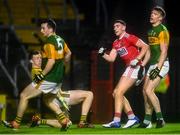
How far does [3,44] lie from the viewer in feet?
63.1

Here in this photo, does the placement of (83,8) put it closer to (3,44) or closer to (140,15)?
(140,15)

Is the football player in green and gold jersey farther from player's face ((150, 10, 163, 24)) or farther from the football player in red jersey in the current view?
the football player in red jersey

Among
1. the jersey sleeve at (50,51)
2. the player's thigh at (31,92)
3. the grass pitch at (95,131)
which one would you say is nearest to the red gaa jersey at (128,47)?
the grass pitch at (95,131)

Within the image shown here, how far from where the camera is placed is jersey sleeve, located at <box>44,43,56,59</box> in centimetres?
1278

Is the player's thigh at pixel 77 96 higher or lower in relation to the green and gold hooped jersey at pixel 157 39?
lower

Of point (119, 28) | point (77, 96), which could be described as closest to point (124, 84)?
point (77, 96)

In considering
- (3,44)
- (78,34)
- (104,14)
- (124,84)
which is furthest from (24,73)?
(124,84)

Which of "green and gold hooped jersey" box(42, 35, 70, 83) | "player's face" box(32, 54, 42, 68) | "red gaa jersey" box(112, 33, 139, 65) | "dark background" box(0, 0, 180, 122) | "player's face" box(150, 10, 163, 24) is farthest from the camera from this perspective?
"dark background" box(0, 0, 180, 122)

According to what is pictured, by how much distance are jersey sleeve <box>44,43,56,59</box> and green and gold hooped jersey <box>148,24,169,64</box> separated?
176 centimetres

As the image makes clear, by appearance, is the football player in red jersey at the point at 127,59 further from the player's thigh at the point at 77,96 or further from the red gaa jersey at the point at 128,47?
the player's thigh at the point at 77,96

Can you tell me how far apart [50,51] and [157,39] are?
1.86m

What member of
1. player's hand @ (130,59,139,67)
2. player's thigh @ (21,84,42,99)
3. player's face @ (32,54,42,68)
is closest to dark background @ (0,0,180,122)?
player's face @ (32,54,42,68)

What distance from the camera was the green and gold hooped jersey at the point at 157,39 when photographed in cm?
1345

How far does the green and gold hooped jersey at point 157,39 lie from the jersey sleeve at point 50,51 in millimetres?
1765
